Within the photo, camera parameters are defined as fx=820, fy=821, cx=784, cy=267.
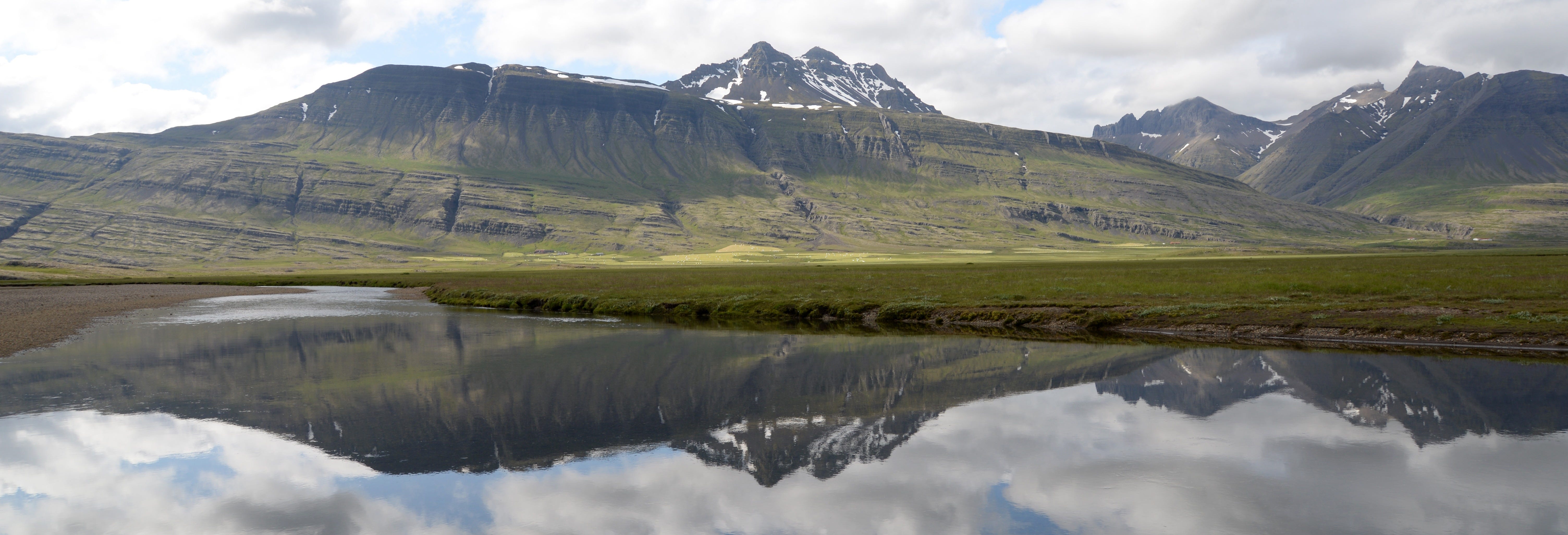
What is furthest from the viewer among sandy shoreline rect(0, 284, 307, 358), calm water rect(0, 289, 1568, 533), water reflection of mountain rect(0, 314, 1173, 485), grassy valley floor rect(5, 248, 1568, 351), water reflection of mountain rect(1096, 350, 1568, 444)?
sandy shoreline rect(0, 284, 307, 358)

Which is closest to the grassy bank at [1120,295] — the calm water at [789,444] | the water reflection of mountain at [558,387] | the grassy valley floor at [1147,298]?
the grassy valley floor at [1147,298]

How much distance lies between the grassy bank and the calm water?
339 inches

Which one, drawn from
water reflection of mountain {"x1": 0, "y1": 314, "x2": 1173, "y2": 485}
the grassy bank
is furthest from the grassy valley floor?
water reflection of mountain {"x1": 0, "y1": 314, "x2": 1173, "y2": 485}

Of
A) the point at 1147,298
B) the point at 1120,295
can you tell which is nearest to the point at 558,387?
the point at 1147,298

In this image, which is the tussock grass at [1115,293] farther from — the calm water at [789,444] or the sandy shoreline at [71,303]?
the sandy shoreline at [71,303]

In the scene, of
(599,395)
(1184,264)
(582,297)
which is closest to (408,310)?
(582,297)

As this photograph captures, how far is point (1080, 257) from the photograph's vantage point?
164m

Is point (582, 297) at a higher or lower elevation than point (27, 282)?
higher

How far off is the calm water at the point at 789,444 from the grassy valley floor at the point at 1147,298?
20.9ft

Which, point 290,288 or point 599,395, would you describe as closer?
point 599,395

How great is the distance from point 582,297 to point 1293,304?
4784cm

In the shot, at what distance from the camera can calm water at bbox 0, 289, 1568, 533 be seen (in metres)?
14.2

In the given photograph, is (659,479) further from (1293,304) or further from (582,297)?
(582,297)

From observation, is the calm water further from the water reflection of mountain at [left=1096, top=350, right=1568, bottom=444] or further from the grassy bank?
the grassy bank
